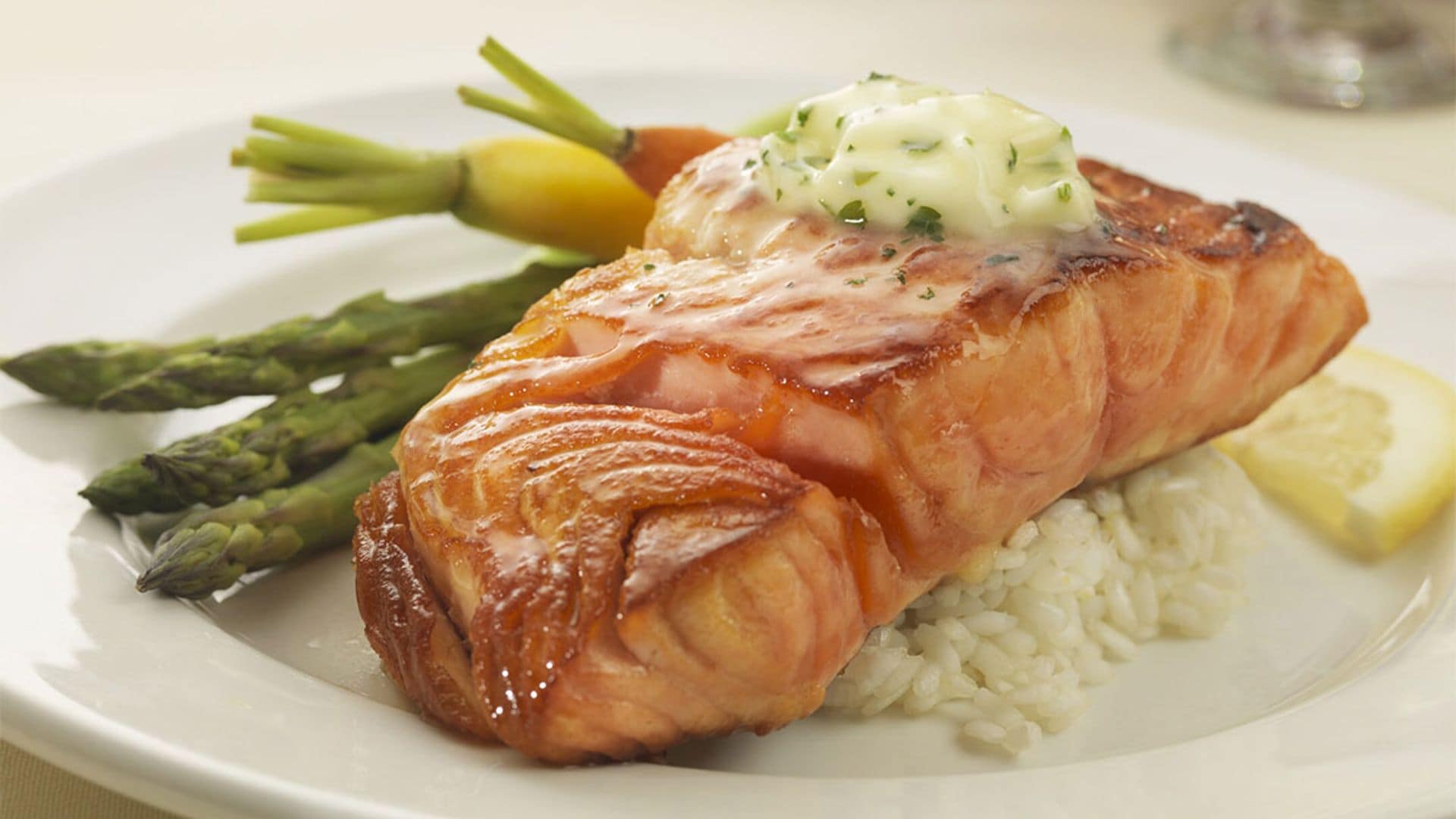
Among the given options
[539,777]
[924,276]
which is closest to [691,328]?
[924,276]

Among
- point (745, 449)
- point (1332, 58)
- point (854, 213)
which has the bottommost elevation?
point (1332, 58)

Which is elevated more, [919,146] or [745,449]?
[919,146]

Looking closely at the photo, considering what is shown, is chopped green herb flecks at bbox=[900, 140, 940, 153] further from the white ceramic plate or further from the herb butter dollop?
the white ceramic plate

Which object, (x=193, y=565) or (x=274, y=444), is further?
(x=274, y=444)

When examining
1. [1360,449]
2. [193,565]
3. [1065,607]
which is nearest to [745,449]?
[1065,607]

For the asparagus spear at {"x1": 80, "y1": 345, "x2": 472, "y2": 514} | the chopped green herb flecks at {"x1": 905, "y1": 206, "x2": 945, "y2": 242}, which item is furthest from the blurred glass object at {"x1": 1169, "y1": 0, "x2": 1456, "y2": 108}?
the asparagus spear at {"x1": 80, "y1": 345, "x2": 472, "y2": 514}

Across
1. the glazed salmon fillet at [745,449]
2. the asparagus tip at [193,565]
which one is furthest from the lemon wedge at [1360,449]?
the asparagus tip at [193,565]

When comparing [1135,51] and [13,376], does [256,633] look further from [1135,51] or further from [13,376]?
[1135,51]

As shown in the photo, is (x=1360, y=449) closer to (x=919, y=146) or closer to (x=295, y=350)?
(x=919, y=146)
